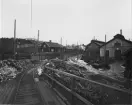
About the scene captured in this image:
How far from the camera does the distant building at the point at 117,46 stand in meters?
28.3

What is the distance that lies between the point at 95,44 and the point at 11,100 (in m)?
33.7

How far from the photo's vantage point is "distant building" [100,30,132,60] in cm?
2827

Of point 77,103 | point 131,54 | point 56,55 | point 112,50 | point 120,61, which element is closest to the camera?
point 77,103

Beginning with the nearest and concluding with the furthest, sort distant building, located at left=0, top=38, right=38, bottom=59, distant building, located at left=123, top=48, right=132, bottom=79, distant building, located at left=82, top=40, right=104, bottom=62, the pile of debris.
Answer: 1. the pile of debris
2. distant building, located at left=123, top=48, right=132, bottom=79
3. distant building, located at left=0, top=38, right=38, bottom=59
4. distant building, located at left=82, top=40, right=104, bottom=62

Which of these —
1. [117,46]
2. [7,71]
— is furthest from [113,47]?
[7,71]

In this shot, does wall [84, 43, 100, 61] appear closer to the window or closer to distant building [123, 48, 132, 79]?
the window

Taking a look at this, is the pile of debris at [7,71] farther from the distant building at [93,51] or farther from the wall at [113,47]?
the distant building at [93,51]

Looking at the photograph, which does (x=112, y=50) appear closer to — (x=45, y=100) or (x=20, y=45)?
(x=45, y=100)

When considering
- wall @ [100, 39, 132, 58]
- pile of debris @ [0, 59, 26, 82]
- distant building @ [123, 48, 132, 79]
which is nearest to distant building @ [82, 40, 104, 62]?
wall @ [100, 39, 132, 58]

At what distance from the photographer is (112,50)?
3019 centimetres

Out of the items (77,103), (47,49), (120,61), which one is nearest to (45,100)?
(77,103)

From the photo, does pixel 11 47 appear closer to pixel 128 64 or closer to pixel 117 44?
pixel 117 44

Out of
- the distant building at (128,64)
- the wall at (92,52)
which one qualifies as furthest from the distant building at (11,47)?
the distant building at (128,64)

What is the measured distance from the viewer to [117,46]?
29.1m
